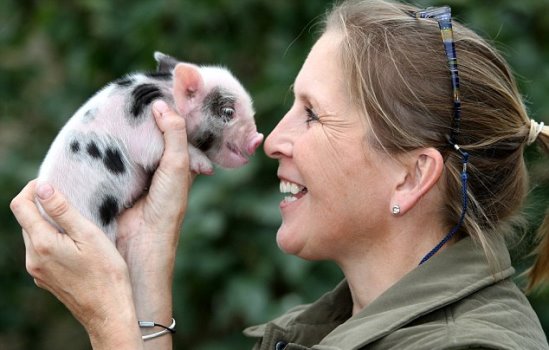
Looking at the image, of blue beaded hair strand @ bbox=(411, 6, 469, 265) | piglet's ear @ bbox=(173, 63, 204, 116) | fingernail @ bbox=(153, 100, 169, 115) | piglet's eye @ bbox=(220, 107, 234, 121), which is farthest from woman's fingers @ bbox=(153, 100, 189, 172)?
blue beaded hair strand @ bbox=(411, 6, 469, 265)

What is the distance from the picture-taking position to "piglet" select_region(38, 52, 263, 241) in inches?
103

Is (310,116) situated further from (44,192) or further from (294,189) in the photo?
(44,192)

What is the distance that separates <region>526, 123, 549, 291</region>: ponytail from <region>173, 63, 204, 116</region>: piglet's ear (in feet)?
3.42

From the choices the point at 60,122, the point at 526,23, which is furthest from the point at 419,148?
the point at 60,122

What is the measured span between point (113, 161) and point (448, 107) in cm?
100

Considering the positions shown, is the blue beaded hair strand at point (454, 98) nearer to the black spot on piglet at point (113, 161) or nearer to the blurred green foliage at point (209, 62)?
the black spot on piglet at point (113, 161)

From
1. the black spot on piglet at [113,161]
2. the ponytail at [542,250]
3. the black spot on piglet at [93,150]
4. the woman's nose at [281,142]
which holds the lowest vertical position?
the ponytail at [542,250]

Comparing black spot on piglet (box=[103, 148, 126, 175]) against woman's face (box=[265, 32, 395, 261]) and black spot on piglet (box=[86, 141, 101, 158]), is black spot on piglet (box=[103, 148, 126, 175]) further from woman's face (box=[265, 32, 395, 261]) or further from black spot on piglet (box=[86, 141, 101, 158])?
woman's face (box=[265, 32, 395, 261])

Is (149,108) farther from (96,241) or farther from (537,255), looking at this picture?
(537,255)

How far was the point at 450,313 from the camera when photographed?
7.45 feet

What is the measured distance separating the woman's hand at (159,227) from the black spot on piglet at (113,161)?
0.12 metres

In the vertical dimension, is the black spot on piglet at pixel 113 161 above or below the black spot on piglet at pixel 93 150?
below

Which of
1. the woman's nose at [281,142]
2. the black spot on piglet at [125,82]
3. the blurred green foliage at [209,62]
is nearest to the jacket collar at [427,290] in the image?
the woman's nose at [281,142]

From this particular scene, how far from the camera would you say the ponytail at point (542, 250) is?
259 cm
